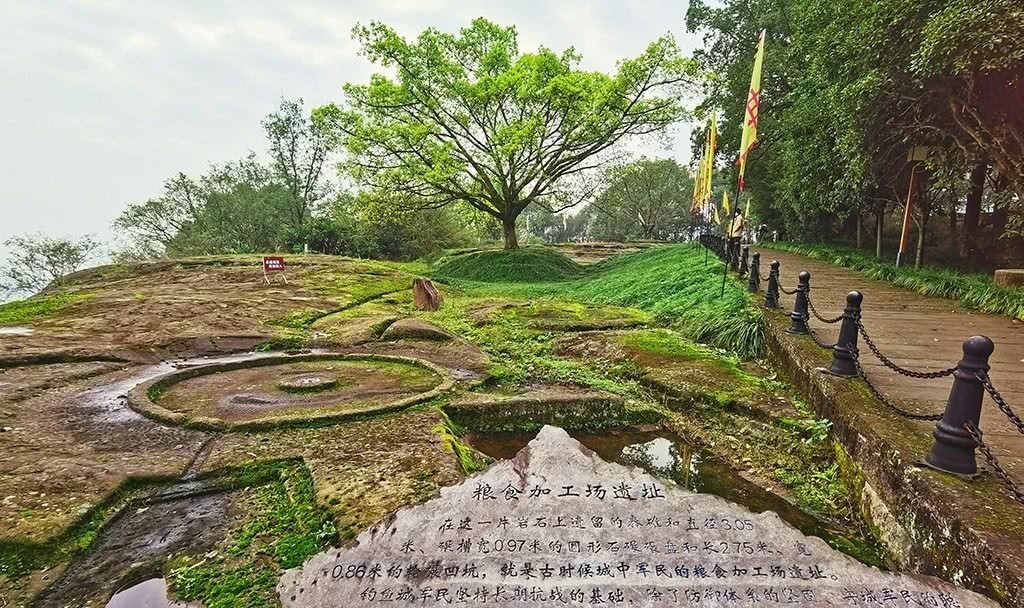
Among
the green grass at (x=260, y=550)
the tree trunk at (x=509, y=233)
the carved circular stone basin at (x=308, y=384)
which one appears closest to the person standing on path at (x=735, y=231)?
the carved circular stone basin at (x=308, y=384)

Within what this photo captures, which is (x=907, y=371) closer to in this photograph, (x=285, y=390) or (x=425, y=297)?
(x=285, y=390)

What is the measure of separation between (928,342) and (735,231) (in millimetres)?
4707

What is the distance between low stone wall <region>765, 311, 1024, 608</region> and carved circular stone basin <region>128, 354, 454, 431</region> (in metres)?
3.54

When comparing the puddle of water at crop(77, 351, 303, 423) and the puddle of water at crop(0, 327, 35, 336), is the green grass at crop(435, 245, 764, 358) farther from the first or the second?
the puddle of water at crop(0, 327, 35, 336)

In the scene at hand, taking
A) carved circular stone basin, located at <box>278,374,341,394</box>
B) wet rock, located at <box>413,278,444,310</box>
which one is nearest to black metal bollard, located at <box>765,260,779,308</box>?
carved circular stone basin, located at <box>278,374,341,394</box>

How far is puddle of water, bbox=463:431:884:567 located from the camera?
311 centimetres

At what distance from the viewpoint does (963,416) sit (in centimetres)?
253

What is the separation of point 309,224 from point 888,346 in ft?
80.7

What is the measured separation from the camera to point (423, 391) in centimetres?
535

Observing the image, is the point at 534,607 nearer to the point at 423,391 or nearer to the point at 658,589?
the point at 658,589

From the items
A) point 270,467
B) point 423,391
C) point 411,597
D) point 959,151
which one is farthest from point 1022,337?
point 270,467

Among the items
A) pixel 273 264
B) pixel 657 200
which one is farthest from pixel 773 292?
pixel 657 200

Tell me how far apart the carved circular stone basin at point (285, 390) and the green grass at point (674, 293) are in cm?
396

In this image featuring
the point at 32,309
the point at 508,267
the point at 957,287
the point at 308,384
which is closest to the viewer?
the point at 308,384
